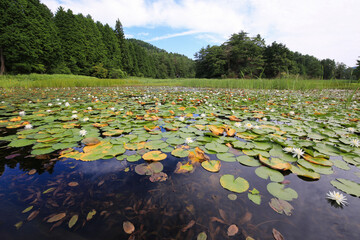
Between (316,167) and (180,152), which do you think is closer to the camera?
(316,167)

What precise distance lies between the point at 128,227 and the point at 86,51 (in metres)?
26.6

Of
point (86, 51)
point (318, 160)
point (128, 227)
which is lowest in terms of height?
point (128, 227)

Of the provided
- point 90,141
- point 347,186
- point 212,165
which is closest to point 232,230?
point 212,165

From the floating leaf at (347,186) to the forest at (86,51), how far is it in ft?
9.97

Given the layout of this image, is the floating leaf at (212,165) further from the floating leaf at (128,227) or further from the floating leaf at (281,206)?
the floating leaf at (128,227)

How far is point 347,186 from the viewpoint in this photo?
1.00 metres

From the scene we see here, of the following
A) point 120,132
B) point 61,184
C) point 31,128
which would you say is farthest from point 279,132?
point 31,128

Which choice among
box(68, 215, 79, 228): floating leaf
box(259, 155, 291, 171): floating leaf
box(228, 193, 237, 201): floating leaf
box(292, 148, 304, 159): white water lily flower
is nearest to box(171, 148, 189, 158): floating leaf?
box(228, 193, 237, 201): floating leaf

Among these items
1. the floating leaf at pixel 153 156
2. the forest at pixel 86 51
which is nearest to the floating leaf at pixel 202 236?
the floating leaf at pixel 153 156

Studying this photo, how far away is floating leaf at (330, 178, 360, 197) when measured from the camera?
3.10ft

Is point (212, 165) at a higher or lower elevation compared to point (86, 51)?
lower

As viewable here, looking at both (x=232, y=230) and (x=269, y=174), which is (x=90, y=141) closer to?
(x=232, y=230)

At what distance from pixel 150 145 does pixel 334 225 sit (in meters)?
1.36

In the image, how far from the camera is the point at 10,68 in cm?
1562
